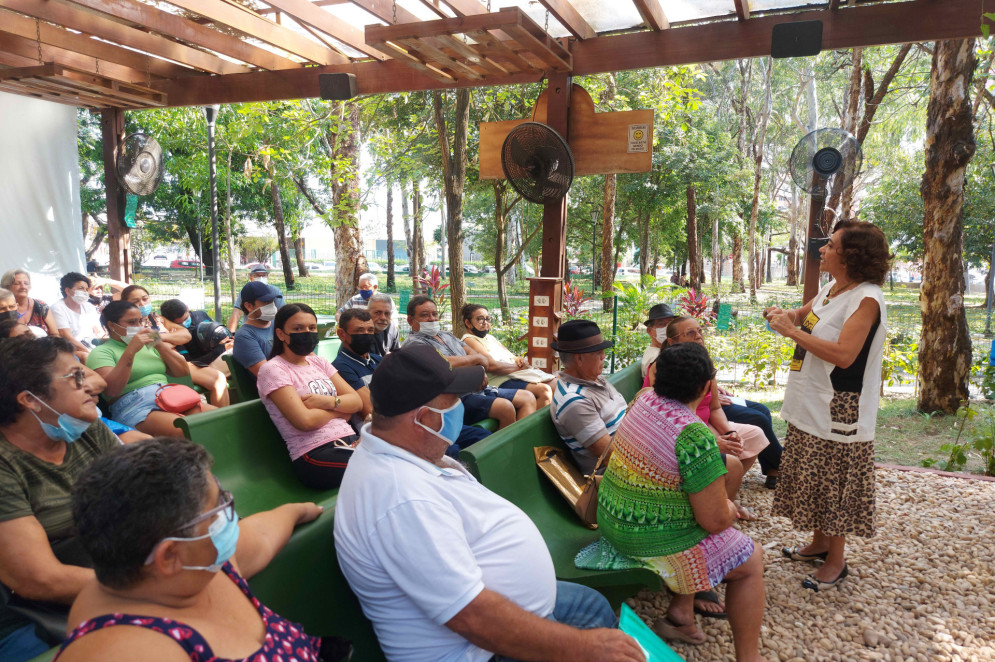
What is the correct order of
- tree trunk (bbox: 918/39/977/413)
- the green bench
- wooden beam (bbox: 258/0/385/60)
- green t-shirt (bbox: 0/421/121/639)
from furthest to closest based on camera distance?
tree trunk (bbox: 918/39/977/413) → wooden beam (bbox: 258/0/385/60) → the green bench → green t-shirt (bbox: 0/421/121/639)

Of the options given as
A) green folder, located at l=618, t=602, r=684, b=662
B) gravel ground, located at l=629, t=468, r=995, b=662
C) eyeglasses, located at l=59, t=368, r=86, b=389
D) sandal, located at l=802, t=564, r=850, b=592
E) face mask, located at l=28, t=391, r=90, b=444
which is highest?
eyeglasses, located at l=59, t=368, r=86, b=389

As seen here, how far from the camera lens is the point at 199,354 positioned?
613 centimetres

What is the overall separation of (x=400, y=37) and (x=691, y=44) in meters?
2.33

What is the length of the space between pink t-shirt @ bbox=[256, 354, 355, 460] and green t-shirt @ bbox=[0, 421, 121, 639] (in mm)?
1146

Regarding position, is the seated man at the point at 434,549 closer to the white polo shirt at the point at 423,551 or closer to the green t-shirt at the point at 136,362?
the white polo shirt at the point at 423,551

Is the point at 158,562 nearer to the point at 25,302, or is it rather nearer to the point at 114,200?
the point at 25,302

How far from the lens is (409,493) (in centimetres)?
175

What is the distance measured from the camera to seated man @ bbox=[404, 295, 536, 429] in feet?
15.4

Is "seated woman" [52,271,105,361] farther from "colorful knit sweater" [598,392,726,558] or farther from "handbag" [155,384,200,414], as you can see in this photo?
"colorful knit sweater" [598,392,726,558]

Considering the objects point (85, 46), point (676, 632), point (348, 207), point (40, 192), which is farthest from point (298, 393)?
point (348, 207)

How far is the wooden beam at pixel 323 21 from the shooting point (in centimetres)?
513

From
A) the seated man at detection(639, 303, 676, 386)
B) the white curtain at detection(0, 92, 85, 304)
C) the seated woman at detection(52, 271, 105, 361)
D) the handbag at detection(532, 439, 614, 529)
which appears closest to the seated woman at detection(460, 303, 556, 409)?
the seated man at detection(639, 303, 676, 386)

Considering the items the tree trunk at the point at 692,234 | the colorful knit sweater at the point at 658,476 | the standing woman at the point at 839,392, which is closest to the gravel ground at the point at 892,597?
the standing woman at the point at 839,392

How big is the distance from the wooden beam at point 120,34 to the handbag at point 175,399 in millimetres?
3383
